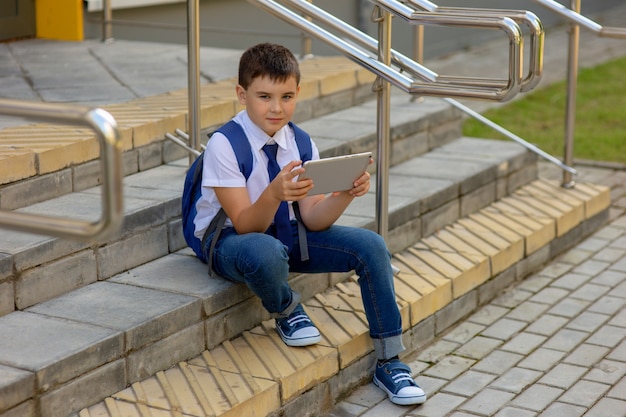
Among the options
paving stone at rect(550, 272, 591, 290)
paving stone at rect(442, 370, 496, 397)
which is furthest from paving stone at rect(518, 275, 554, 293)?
paving stone at rect(442, 370, 496, 397)

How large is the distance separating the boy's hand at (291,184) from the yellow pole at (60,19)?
3.68 metres

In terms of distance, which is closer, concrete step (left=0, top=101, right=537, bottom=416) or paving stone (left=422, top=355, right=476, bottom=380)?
concrete step (left=0, top=101, right=537, bottom=416)

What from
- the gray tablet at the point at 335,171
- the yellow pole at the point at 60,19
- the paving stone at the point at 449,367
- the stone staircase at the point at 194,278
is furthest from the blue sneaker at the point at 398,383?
the yellow pole at the point at 60,19

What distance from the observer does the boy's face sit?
341 centimetres

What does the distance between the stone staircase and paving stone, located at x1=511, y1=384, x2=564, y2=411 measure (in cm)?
54

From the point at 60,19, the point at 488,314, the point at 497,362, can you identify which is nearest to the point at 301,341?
the point at 497,362

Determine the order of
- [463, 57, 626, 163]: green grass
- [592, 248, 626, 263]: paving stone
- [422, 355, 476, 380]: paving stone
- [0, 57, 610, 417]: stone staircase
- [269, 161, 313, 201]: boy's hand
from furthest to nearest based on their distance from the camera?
1. [463, 57, 626, 163]: green grass
2. [592, 248, 626, 263]: paving stone
3. [422, 355, 476, 380]: paving stone
4. [269, 161, 313, 201]: boy's hand
5. [0, 57, 610, 417]: stone staircase

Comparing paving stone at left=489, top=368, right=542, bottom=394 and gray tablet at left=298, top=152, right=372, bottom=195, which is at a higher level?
gray tablet at left=298, top=152, right=372, bottom=195

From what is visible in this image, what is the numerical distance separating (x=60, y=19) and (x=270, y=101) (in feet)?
11.4

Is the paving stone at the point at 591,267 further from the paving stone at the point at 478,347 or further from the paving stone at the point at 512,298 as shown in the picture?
the paving stone at the point at 478,347

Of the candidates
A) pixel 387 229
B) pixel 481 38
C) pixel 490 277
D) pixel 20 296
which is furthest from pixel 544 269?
pixel 481 38

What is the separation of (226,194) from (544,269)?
218cm

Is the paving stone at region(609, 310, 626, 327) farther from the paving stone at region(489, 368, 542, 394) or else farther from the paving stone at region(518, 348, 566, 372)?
the paving stone at region(489, 368, 542, 394)

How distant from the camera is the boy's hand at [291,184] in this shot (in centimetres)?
316
